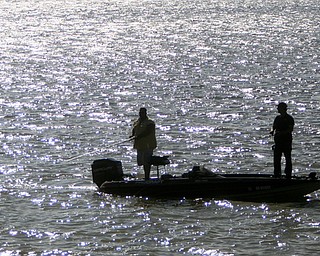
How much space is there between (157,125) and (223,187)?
10092 mm

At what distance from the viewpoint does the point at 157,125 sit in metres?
29.0

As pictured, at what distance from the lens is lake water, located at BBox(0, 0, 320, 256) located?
17.2 meters

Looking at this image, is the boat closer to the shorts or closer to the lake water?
the lake water

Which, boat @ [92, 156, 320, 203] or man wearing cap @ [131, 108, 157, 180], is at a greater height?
man wearing cap @ [131, 108, 157, 180]

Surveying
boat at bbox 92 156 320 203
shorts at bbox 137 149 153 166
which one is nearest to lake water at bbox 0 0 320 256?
boat at bbox 92 156 320 203

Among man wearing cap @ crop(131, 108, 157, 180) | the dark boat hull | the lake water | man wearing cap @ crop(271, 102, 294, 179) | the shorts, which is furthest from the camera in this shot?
the shorts

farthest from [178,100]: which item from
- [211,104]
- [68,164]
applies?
[68,164]

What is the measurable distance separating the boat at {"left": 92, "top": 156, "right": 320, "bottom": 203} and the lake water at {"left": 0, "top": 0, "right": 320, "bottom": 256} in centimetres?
19

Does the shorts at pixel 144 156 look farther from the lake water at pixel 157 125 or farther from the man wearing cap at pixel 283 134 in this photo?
the man wearing cap at pixel 283 134

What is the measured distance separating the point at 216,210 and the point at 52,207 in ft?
11.0

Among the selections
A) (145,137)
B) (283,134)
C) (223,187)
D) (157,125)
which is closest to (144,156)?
(145,137)

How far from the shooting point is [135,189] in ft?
64.5

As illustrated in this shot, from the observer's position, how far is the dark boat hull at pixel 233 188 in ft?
61.7

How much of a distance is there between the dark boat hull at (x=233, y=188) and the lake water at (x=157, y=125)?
0.19 metres
